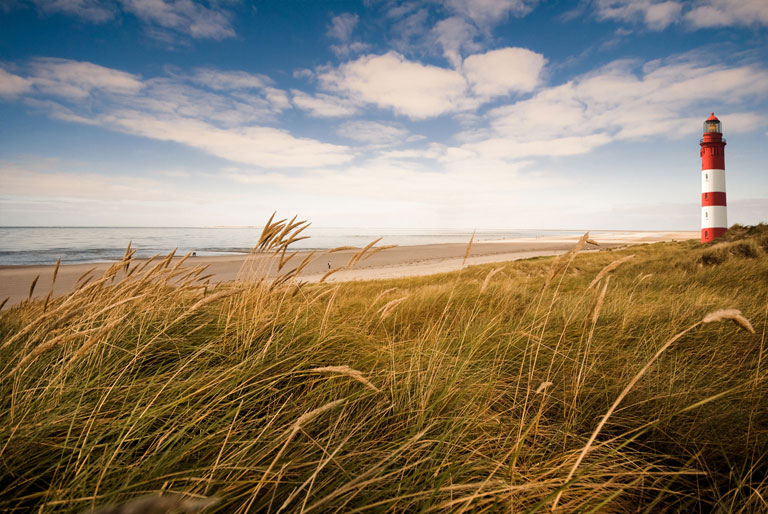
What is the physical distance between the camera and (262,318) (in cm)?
248

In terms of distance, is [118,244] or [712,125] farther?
[118,244]

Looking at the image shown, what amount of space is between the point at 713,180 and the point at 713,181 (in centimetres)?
8

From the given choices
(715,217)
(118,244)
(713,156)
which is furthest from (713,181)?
(118,244)

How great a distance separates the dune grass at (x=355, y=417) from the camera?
123cm

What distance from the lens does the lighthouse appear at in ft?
72.2

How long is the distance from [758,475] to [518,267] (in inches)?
555

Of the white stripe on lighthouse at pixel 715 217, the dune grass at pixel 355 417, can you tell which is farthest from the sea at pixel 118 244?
the white stripe on lighthouse at pixel 715 217

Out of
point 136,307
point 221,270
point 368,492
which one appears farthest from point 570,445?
point 221,270

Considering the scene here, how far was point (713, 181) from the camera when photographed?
22.1 m

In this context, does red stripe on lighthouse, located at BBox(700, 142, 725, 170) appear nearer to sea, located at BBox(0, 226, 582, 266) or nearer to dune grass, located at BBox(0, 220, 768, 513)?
sea, located at BBox(0, 226, 582, 266)

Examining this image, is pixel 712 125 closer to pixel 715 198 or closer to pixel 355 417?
pixel 715 198

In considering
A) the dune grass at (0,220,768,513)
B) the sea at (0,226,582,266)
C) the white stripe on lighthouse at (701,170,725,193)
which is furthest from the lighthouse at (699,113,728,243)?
the dune grass at (0,220,768,513)

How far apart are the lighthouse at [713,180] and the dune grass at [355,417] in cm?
2572

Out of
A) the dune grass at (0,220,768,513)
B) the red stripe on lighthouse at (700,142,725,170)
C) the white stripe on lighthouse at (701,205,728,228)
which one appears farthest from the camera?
the white stripe on lighthouse at (701,205,728,228)
